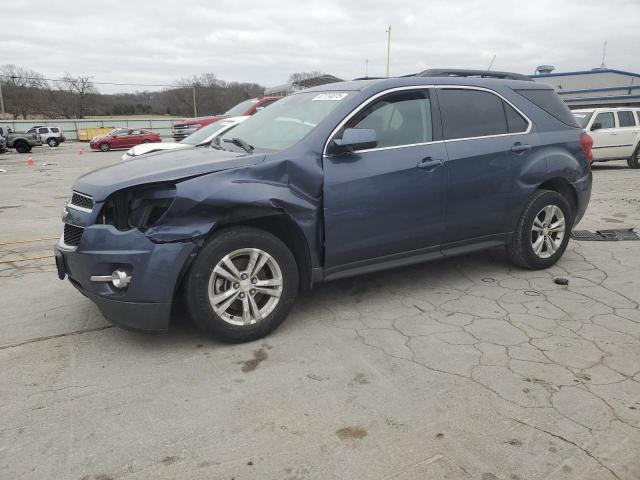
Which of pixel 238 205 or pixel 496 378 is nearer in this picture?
pixel 496 378

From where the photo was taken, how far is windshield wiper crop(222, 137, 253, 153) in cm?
387

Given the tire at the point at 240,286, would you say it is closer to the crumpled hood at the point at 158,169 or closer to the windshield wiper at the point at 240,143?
the crumpled hood at the point at 158,169

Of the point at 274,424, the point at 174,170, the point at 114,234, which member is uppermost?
the point at 174,170

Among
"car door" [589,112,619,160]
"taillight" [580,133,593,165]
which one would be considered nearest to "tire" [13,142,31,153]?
"car door" [589,112,619,160]

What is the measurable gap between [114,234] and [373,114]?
82.8 inches

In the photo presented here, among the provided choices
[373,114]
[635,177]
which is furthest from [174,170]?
[635,177]

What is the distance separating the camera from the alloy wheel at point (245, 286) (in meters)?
3.34

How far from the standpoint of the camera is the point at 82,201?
3.46 meters

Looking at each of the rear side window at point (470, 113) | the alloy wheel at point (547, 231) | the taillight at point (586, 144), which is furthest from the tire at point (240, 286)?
the taillight at point (586, 144)

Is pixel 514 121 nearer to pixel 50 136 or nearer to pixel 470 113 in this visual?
pixel 470 113

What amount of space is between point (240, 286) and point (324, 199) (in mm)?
862

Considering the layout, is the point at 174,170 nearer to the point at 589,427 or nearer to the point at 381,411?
the point at 381,411

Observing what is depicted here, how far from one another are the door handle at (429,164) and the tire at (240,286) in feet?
4.29

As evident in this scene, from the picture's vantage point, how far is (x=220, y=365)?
3.20 m
